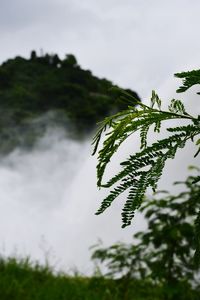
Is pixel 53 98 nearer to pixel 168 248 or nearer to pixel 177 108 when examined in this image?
pixel 168 248

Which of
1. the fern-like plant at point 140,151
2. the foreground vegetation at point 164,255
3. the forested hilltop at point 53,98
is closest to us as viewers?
the fern-like plant at point 140,151

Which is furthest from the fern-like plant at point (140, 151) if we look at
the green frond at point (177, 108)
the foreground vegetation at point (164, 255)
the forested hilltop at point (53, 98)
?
the forested hilltop at point (53, 98)

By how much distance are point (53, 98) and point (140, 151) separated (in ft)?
155

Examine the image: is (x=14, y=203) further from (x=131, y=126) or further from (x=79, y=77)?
(x=131, y=126)

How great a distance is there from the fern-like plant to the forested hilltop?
41.4m

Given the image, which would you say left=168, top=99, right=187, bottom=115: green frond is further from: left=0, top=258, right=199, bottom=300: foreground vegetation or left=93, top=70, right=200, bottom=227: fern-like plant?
left=0, top=258, right=199, bottom=300: foreground vegetation

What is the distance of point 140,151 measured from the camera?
0.84 metres

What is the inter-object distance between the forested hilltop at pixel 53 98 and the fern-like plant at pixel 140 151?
41.4 meters

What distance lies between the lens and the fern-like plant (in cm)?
77

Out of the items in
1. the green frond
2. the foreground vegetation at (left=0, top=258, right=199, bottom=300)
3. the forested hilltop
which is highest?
the forested hilltop

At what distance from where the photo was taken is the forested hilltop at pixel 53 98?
44.8 m

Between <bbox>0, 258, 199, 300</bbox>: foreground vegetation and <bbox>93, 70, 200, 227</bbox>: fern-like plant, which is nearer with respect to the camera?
<bbox>93, 70, 200, 227</bbox>: fern-like plant

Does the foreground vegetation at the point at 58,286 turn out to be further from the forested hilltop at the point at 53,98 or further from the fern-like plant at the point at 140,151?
the forested hilltop at the point at 53,98

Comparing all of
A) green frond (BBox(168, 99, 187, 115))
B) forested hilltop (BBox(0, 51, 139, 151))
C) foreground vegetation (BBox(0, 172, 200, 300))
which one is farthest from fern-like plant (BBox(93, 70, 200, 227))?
forested hilltop (BBox(0, 51, 139, 151))
